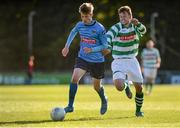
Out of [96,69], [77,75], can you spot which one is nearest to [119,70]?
[96,69]

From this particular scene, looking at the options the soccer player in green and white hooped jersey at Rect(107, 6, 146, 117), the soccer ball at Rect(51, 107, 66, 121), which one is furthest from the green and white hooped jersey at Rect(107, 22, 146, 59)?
the soccer ball at Rect(51, 107, 66, 121)

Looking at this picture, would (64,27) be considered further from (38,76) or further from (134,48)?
(134,48)

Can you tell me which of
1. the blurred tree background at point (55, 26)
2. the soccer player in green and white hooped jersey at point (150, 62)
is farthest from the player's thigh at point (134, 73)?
the blurred tree background at point (55, 26)

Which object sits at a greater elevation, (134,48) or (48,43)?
(134,48)

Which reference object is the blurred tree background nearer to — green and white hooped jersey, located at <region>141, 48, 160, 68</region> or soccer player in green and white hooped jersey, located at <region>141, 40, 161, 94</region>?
soccer player in green and white hooped jersey, located at <region>141, 40, 161, 94</region>

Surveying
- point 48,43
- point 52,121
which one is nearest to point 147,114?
point 52,121

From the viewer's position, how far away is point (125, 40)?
14508mm

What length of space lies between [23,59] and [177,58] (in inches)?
574

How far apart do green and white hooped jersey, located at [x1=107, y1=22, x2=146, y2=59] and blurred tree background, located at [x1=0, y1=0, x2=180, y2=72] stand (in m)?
44.2

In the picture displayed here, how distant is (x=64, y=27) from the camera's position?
6306cm

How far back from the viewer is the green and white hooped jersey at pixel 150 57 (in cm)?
2898

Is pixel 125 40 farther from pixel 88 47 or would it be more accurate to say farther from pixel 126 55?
pixel 88 47

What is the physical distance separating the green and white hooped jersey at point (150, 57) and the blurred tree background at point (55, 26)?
2898 cm

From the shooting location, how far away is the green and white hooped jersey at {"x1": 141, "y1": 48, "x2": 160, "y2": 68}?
2898 centimetres
